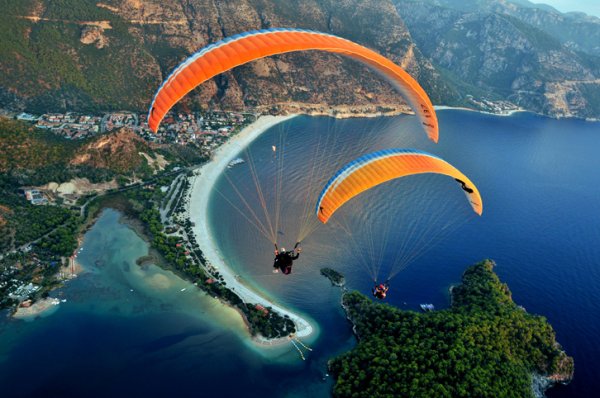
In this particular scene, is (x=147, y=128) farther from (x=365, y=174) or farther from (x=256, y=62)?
(x=365, y=174)

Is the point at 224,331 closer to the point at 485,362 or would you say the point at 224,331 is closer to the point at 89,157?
the point at 485,362

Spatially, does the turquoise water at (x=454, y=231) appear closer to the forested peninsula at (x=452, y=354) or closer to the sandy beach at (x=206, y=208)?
the sandy beach at (x=206, y=208)

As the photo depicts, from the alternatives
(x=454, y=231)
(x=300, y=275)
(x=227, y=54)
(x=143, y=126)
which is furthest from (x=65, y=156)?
(x=454, y=231)

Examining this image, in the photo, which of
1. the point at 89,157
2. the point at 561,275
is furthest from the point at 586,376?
the point at 89,157

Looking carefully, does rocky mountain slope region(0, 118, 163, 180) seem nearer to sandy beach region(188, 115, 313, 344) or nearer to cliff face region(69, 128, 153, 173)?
cliff face region(69, 128, 153, 173)

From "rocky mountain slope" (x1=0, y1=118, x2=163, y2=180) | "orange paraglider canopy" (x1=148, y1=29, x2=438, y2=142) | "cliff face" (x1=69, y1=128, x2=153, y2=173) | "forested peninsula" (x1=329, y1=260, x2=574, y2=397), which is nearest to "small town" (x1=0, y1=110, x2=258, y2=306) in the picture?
"rocky mountain slope" (x1=0, y1=118, x2=163, y2=180)

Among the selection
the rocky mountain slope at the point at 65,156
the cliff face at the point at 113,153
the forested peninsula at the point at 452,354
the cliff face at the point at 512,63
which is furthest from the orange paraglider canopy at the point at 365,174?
the cliff face at the point at 512,63
